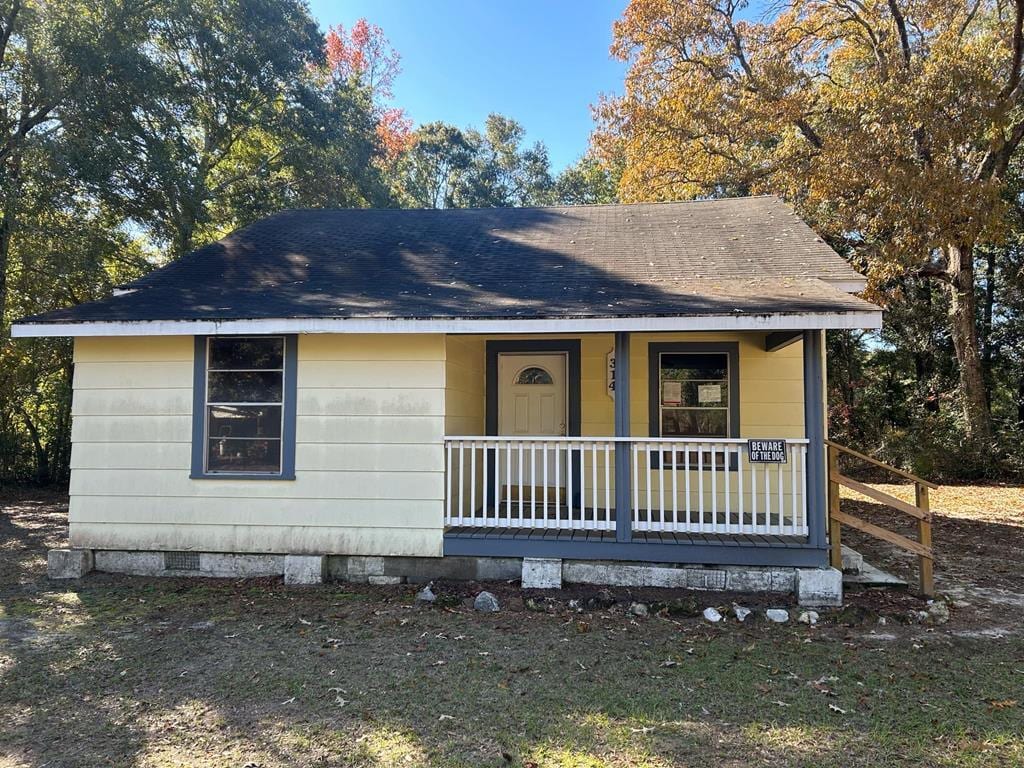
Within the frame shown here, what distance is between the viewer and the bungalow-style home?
521 centimetres

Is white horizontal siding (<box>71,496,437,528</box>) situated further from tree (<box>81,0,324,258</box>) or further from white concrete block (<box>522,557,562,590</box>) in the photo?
tree (<box>81,0,324,258</box>)

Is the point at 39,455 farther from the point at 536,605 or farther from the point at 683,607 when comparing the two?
the point at 683,607

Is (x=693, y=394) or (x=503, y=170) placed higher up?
(x=503, y=170)

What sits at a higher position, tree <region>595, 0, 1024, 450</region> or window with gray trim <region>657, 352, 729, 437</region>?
tree <region>595, 0, 1024, 450</region>

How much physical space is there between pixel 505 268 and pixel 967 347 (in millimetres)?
11596

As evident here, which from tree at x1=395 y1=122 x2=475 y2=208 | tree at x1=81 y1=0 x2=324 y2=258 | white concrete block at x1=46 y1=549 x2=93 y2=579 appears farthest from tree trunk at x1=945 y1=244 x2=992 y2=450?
tree at x1=395 y1=122 x2=475 y2=208

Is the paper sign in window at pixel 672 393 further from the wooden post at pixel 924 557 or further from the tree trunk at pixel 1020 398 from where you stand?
the tree trunk at pixel 1020 398

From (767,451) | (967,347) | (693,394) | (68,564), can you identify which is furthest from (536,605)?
(967,347)

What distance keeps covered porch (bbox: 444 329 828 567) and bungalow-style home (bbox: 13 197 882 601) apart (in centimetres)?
3

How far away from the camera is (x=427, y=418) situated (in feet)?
18.4

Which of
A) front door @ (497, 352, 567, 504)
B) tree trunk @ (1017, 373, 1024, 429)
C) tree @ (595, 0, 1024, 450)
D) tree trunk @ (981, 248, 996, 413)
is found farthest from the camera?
tree trunk @ (981, 248, 996, 413)

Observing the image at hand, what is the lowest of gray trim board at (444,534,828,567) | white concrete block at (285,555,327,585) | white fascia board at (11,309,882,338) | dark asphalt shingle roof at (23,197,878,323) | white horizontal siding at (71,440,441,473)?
white concrete block at (285,555,327,585)

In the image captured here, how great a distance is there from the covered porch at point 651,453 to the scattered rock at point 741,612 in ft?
1.43

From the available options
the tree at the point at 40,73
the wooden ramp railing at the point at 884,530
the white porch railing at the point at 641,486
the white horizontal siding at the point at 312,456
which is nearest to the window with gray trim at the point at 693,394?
the white porch railing at the point at 641,486
